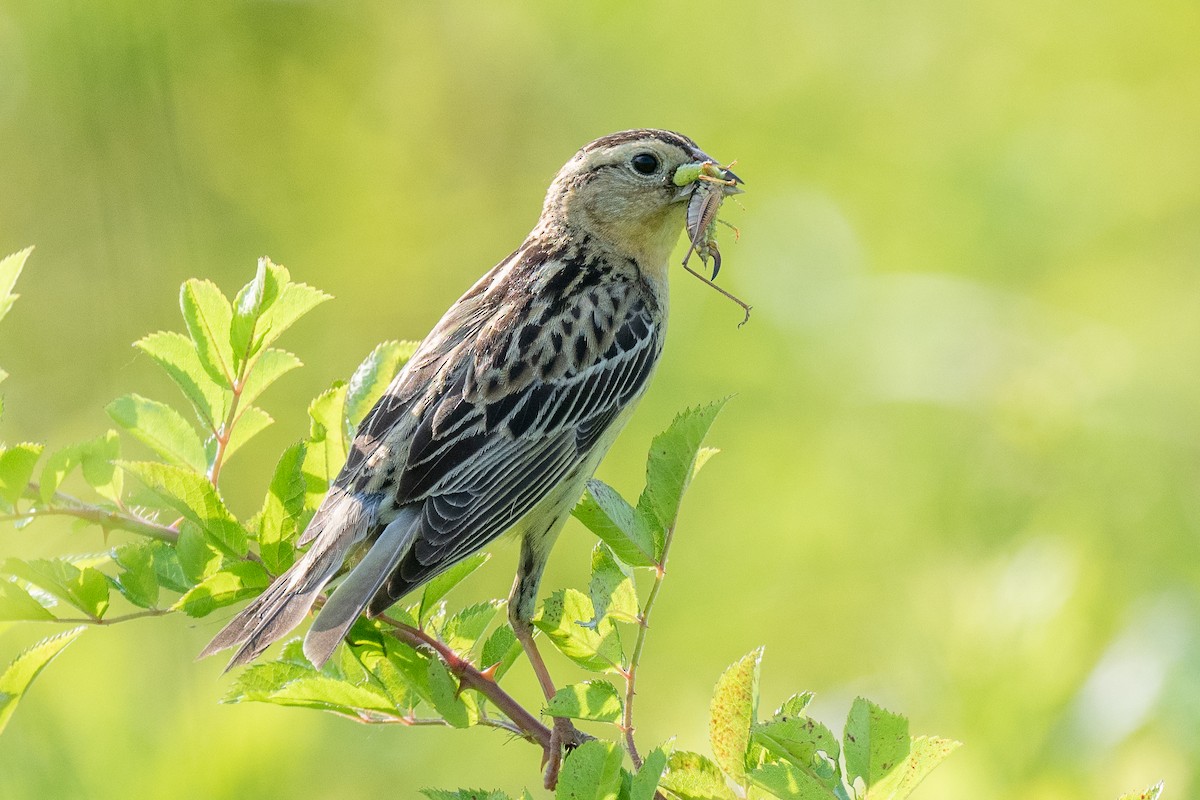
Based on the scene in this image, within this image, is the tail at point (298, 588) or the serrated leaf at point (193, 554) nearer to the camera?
the serrated leaf at point (193, 554)

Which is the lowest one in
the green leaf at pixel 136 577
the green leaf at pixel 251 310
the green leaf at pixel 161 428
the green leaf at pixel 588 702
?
the green leaf at pixel 136 577

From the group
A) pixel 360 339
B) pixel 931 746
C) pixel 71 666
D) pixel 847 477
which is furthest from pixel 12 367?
pixel 931 746

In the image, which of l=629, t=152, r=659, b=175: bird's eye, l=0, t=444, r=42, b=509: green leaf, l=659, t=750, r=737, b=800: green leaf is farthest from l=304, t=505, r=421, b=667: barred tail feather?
l=629, t=152, r=659, b=175: bird's eye

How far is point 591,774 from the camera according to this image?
2.27m

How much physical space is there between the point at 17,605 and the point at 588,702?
104 centimetres

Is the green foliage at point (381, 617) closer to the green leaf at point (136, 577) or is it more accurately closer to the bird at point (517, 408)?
the green leaf at point (136, 577)

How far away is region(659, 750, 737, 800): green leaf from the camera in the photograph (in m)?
2.29

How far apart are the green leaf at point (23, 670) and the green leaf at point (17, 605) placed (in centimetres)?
5

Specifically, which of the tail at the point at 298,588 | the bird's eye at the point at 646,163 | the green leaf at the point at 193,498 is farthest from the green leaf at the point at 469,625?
the bird's eye at the point at 646,163

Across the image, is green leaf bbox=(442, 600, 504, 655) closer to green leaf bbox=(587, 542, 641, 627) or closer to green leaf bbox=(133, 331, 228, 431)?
green leaf bbox=(587, 542, 641, 627)

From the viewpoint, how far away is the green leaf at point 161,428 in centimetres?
275

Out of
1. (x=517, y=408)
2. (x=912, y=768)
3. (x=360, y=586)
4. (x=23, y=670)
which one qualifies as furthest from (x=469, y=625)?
(x=517, y=408)

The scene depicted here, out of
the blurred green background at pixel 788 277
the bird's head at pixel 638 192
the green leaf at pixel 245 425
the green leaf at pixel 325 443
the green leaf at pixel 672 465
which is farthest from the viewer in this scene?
the blurred green background at pixel 788 277

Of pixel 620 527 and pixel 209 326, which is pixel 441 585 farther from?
pixel 209 326
